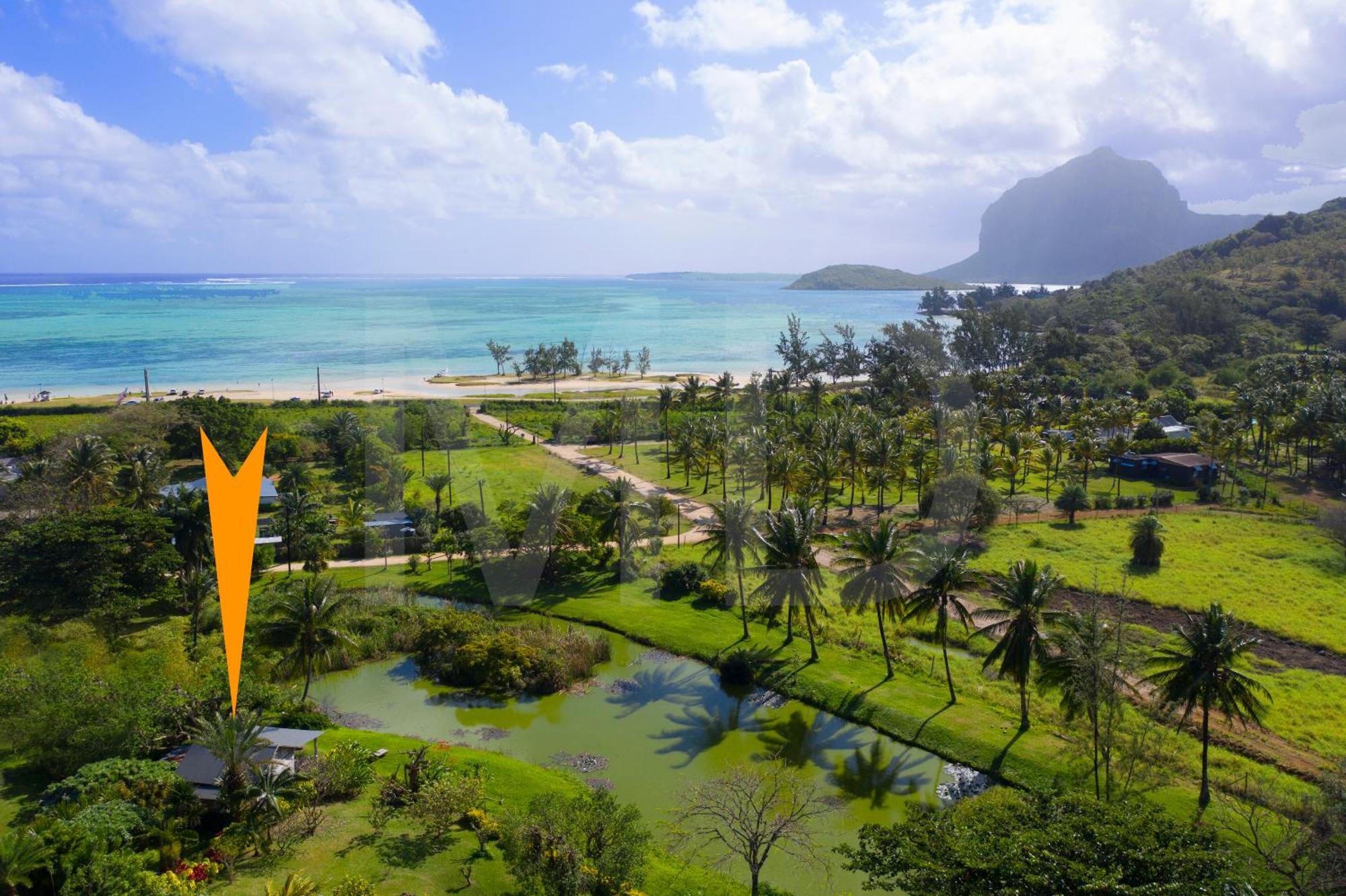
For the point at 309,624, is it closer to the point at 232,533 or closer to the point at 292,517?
the point at 292,517

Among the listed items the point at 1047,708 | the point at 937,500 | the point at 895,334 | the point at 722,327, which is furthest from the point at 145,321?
the point at 1047,708

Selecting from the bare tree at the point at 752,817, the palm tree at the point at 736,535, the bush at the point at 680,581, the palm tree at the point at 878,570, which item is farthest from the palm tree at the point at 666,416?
the bare tree at the point at 752,817

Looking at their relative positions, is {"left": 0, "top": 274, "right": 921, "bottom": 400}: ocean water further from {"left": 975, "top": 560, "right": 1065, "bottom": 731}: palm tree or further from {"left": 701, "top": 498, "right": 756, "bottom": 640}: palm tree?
{"left": 975, "top": 560, "right": 1065, "bottom": 731}: palm tree

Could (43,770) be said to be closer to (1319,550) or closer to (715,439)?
(715,439)

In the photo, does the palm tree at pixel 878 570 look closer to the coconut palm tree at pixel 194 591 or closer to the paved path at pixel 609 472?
the paved path at pixel 609 472

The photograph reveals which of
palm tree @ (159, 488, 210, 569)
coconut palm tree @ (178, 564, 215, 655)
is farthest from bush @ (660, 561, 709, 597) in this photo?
palm tree @ (159, 488, 210, 569)
